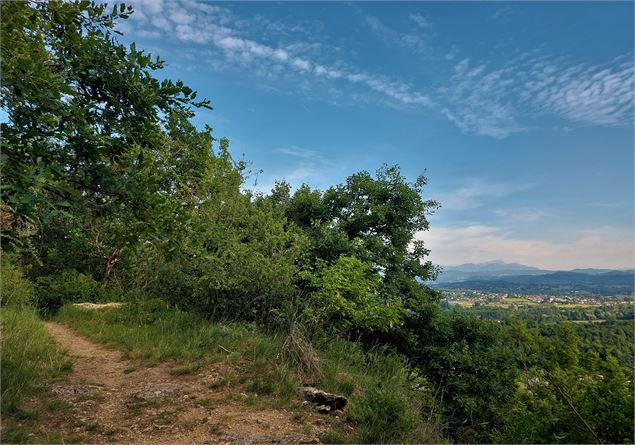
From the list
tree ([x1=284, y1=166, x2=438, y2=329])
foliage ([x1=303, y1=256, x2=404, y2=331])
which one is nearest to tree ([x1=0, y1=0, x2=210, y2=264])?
foliage ([x1=303, y1=256, x2=404, y2=331])

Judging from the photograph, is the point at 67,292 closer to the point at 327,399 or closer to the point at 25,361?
the point at 25,361

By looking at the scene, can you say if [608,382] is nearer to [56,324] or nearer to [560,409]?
[560,409]

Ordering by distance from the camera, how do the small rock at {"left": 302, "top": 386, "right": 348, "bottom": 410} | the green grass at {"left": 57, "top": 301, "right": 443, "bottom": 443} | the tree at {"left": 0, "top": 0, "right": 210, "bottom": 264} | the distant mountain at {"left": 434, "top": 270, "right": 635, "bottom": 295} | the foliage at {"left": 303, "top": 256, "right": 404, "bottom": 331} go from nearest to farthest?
the tree at {"left": 0, "top": 0, "right": 210, "bottom": 264}
the green grass at {"left": 57, "top": 301, "right": 443, "bottom": 443}
the small rock at {"left": 302, "top": 386, "right": 348, "bottom": 410}
the foliage at {"left": 303, "top": 256, "right": 404, "bottom": 331}
the distant mountain at {"left": 434, "top": 270, "right": 635, "bottom": 295}

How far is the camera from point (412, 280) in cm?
1761

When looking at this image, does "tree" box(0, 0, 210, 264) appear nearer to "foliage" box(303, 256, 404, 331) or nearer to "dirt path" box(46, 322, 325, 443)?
"dirt path" box(46, 322, 325, 443)

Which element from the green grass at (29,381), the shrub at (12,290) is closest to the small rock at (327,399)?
the green grass at (29,381)

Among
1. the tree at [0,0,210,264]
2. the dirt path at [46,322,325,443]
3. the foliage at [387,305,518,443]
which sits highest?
the tree at [0,0,210,264]

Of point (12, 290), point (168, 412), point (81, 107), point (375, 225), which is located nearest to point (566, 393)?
point (168, 412)

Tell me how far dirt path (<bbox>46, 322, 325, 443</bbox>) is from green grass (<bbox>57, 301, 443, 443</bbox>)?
0.28 meters

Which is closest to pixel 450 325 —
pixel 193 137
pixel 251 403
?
pixel 251 403

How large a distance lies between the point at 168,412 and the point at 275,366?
2.08 m

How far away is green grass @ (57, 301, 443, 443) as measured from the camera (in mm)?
5336

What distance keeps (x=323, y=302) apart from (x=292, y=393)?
3.82 m

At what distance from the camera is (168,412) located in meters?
5.75
